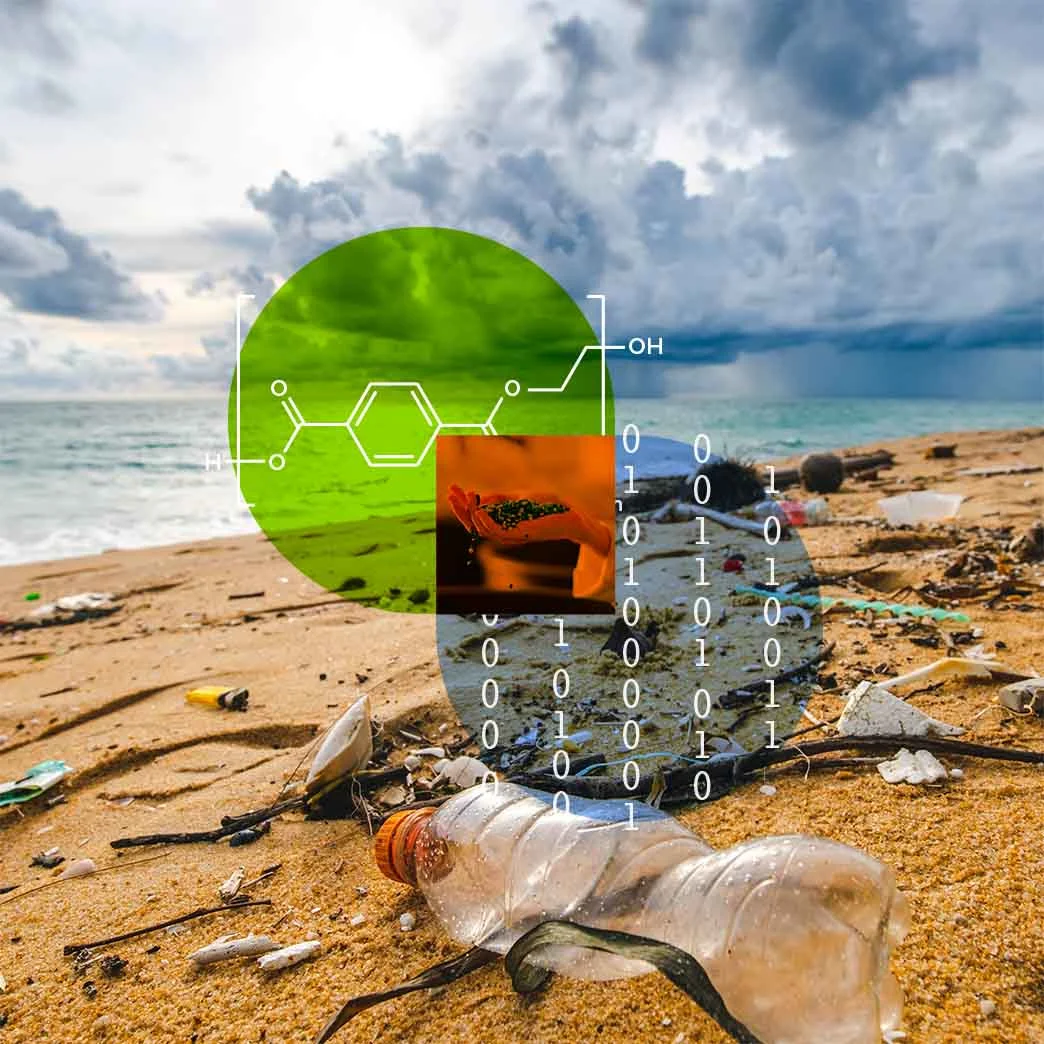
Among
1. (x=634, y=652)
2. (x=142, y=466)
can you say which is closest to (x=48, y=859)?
(x=634, y=652)

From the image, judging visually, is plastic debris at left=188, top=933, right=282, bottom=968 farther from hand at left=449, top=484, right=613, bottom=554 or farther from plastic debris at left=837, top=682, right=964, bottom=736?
plastic debris at left=837, top=682, right=964, bottom=736

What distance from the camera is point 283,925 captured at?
1513 millimetres

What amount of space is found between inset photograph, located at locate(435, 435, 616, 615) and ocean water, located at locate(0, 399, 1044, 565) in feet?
4.33

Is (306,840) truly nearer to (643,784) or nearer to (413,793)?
(413,793)

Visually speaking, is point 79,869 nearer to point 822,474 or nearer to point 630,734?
point 630,734

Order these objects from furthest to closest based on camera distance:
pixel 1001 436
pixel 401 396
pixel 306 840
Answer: pixel 1001 436 → pixel 401 396 → pixel 306 840

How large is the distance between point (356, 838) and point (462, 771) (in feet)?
1.08

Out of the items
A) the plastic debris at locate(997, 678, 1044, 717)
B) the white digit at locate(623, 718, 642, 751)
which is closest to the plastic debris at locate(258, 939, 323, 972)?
the white digit at locate(623, 718, 642, 751)

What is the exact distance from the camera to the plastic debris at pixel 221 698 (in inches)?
113

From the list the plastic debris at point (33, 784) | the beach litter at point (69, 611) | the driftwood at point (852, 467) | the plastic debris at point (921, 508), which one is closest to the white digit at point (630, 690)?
the plastic debris at point (33, 784)

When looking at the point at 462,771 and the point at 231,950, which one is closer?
the point at 231,950

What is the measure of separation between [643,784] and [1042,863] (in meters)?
0.82

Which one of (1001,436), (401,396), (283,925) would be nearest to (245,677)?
(401,396)

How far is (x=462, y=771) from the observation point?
2.01 metres
